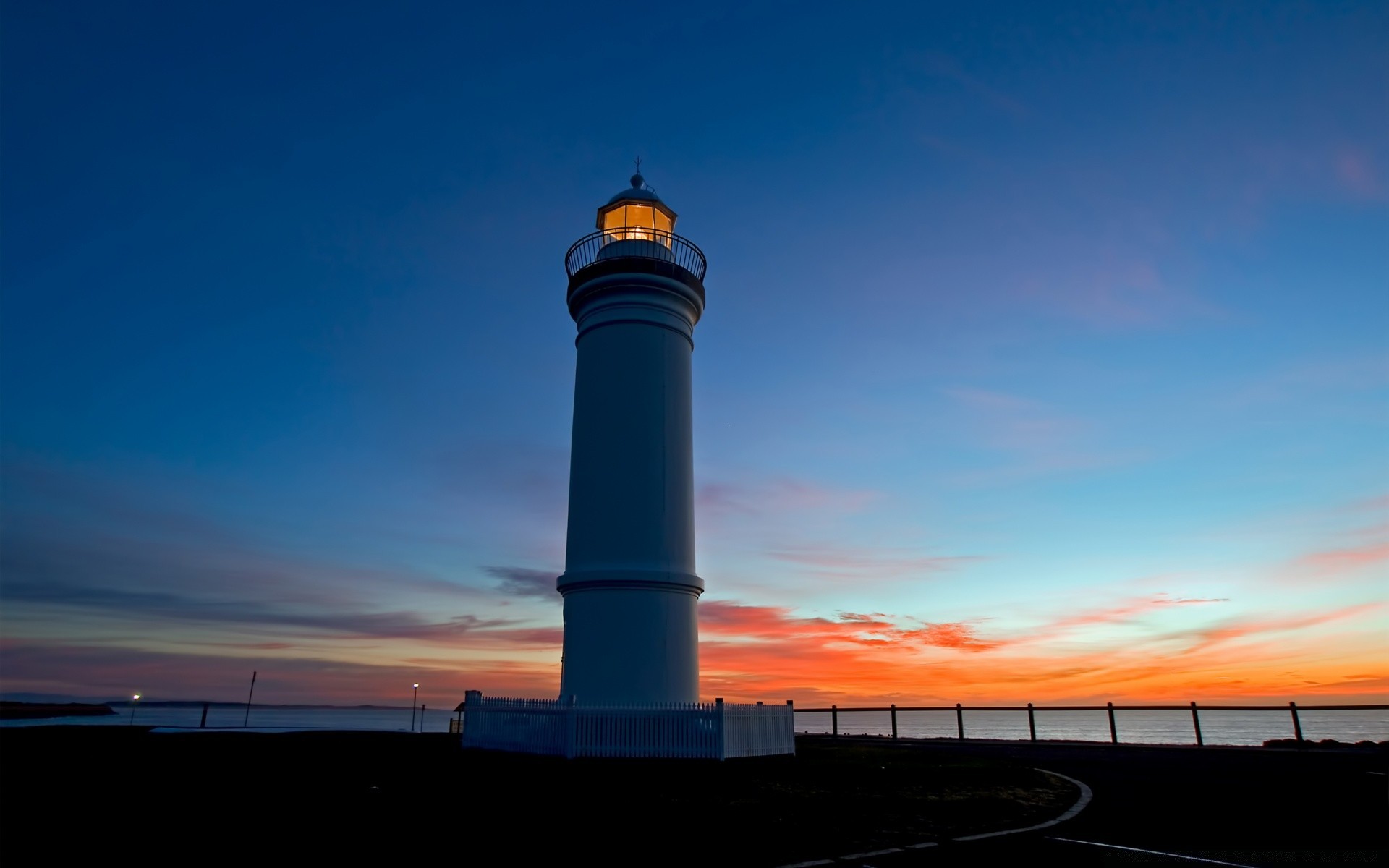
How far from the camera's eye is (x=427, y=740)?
22453mm

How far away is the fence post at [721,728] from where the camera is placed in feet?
50.2

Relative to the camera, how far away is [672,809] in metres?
9.60

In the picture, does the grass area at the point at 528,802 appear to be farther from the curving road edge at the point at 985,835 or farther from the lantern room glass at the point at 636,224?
the lantern room glass at the point at 636,224

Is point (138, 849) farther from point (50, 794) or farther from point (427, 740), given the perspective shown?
point (427, 740)

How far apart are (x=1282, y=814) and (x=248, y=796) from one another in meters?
13.0

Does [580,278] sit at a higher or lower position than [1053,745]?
higher

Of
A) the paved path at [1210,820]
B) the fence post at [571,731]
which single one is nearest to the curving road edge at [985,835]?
the paved path at [1210,820]

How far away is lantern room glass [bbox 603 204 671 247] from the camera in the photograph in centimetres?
2048

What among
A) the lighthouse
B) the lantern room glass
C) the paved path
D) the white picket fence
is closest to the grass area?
the white picket fence

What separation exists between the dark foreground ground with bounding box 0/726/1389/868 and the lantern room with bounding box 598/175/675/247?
504 inches

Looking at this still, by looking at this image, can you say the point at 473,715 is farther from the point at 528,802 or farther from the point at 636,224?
the point at 636,224

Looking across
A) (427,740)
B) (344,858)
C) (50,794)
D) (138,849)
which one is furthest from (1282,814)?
(427,740)

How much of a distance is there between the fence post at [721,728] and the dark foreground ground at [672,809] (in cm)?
26

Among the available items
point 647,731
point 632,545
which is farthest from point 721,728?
point 632,545
